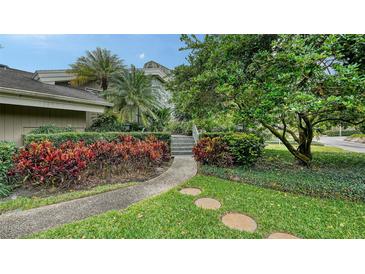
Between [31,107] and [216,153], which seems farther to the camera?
[31,107]

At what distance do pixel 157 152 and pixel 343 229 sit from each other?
4.96m

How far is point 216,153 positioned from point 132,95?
7.51m

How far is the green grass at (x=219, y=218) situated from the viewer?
270 centimetres

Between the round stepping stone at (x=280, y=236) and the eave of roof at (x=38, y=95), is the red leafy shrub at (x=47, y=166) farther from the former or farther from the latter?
the round stepping stone at (x=280, y=236)

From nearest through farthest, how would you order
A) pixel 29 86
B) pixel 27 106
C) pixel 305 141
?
pixel 305 141 < pixel 29 86 < pixel 27 106

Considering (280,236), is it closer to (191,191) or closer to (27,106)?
(191,191)

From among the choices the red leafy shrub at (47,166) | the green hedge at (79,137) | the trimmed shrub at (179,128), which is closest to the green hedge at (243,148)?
the green hedge at (79,137)

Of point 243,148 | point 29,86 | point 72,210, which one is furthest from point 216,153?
point 29,86

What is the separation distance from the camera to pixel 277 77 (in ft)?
14.6

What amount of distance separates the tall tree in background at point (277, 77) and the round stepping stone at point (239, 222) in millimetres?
2540
